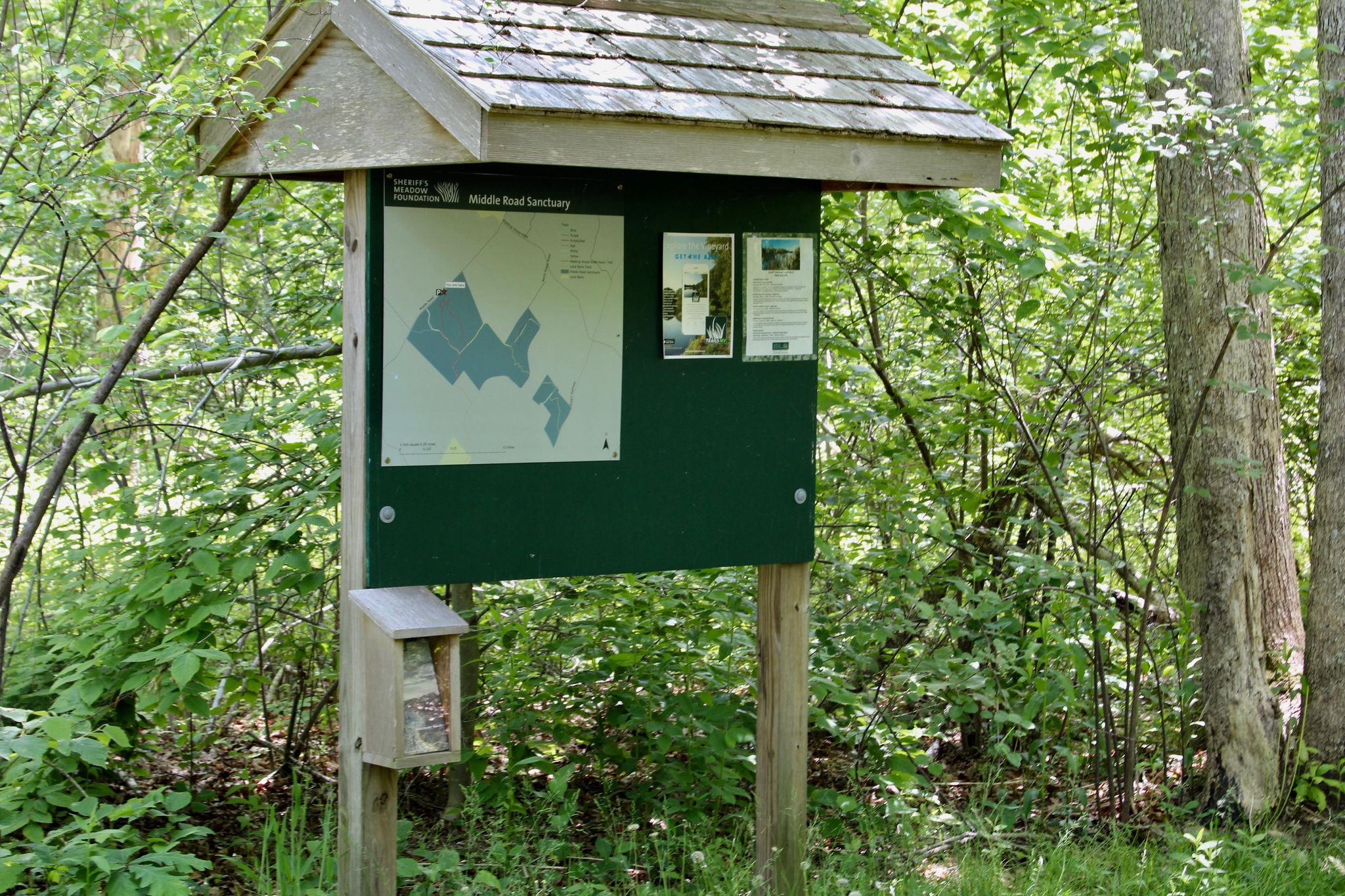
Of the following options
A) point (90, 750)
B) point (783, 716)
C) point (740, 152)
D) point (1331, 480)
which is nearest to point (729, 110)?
point (740, 152)

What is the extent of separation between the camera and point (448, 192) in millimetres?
2855

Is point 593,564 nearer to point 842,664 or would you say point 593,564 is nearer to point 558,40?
point 558,40

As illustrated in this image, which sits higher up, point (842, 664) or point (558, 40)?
point (558, 40)

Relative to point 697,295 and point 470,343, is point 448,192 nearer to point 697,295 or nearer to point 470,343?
point 470,343

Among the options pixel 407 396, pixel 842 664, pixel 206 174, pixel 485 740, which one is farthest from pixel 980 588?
pixel 206 174

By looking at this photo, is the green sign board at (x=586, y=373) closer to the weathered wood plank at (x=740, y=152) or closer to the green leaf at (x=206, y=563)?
the weathered wood plank at (x=740, y=152)

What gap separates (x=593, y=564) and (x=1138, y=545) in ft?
15.7

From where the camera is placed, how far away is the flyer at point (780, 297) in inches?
129

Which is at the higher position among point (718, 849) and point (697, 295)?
point (697, 295)

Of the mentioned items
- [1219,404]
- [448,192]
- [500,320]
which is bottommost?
[1219,404]

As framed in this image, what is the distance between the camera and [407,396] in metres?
2.84

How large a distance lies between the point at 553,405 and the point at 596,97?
84cm

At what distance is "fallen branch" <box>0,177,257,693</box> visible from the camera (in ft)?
11.5

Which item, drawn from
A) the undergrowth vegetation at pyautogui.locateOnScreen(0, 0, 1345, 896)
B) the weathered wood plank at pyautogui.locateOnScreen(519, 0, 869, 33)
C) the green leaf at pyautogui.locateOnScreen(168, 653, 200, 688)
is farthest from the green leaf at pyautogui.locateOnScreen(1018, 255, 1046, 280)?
the green leaf at pyautogui.locateOnScreen(168, 653, 200, 688)
